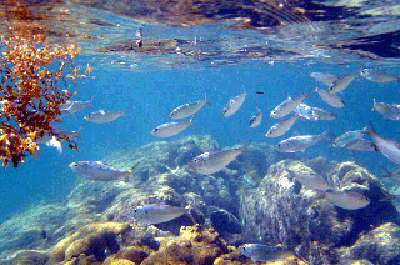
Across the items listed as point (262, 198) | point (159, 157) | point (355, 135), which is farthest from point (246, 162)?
point (355, 135)

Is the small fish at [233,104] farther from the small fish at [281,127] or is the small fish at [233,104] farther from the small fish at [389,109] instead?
the small fish at [389,109]

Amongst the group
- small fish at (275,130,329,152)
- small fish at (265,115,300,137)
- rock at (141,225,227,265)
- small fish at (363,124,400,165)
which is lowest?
rock at (141,225,227,265)

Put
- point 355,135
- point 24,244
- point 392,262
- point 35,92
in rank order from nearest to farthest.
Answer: point 35,92, point 392,262, point 355,135, point 24,244

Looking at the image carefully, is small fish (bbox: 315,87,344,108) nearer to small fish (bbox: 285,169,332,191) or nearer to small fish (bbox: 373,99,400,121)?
small fish (bbox: 373,99,400,121)

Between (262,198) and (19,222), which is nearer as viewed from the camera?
(262,198)

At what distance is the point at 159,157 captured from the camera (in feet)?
66.3

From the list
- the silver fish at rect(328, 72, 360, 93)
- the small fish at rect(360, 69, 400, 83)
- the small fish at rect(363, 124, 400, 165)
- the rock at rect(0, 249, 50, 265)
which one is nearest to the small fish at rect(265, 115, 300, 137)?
the silver fish at rect(328, 72, 360, 93)

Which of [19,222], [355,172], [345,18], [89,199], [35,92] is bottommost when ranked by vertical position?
[19,222]

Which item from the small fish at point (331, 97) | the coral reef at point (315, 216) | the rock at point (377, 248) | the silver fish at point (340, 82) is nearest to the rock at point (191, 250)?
the coral reef at point (315, 216)

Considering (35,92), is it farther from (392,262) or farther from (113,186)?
(113,186)

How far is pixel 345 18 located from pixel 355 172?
22.7 ft

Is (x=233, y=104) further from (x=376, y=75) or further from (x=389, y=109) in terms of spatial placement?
(x=376, y=75)

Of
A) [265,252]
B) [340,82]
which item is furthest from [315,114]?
[265,252]

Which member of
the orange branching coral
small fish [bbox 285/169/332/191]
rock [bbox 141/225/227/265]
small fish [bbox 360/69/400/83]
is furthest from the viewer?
small fish [bbox 360/69/400/83]
